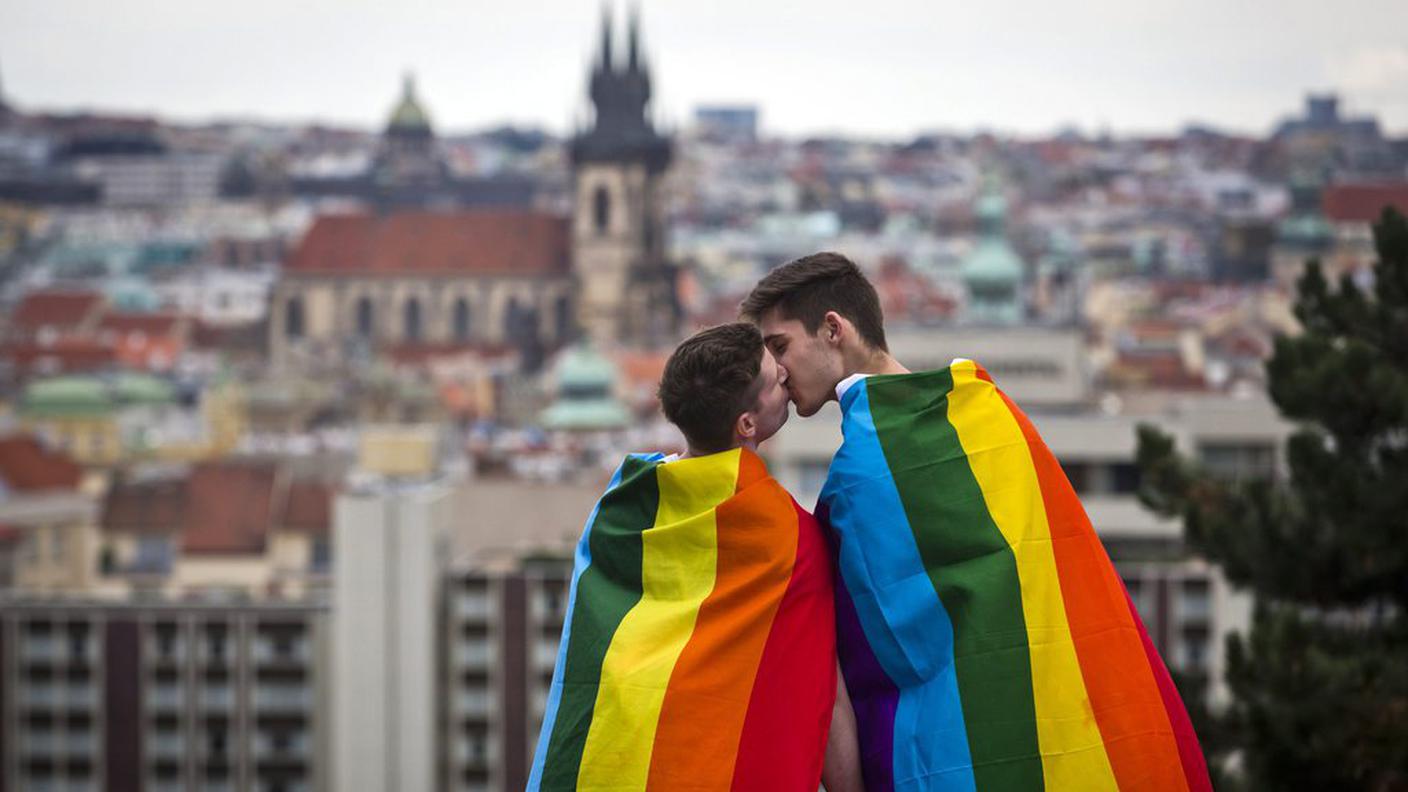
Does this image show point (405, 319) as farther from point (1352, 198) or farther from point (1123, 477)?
point (1123, 477)

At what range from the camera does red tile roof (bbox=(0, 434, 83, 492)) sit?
174 feet

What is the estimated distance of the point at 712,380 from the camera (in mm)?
4000

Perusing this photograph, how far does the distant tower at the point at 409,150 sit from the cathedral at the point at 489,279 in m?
34.4

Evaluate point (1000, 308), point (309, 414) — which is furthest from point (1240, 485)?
point (309, 414)

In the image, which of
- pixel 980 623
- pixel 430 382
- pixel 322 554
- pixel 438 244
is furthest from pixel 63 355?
pixel 980 623

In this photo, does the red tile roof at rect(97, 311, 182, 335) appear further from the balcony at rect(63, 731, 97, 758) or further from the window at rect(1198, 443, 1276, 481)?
the window at rect(1198, 443, 1276, 481)

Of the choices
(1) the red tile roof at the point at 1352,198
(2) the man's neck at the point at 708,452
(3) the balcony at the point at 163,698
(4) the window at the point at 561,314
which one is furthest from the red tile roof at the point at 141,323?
(2) the man's neck at the point at 708,452

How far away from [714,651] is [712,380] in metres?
0.44

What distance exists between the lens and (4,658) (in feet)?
97.9

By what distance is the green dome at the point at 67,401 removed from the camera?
74812 millimetres

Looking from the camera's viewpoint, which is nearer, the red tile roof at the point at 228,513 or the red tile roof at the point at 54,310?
the red tile roof at the point at 228,513

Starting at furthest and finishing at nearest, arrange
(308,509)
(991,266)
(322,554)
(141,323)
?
(141,323)
(308,509)
(322,554)
(991,266)

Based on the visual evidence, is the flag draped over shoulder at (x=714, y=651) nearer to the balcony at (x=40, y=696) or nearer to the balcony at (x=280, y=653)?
the balcony at (x=280, y=653)

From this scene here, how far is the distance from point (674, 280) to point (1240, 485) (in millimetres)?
88165
